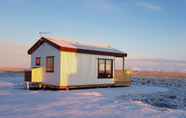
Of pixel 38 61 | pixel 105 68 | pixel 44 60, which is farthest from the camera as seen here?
pixel 105 68

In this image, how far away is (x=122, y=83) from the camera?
715 inches

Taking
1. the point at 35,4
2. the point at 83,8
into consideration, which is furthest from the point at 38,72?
the point at 83,8

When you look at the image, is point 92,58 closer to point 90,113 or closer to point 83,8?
point 83,8

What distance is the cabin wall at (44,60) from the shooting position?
1427 centimetres

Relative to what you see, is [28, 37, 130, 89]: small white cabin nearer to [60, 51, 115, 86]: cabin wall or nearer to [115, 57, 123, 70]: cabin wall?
[60, 51, 115, 86]: cabin wall

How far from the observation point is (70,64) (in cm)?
1461

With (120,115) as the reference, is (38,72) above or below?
above

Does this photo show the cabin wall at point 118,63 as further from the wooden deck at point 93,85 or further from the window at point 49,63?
the window at point 49,63

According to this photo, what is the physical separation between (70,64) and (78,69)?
70 cm

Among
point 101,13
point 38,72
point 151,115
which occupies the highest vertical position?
point 101,13

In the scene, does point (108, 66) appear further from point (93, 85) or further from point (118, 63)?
point (93, 85)

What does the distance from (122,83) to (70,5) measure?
6.68m

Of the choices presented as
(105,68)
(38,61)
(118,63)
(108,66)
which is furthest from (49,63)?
(118,63)

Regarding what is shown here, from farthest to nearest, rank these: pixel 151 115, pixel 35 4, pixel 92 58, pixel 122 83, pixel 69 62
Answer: pixel 122 83
pixel 35 4
pixel 92 58
pixel 69 62
pixel 151 115
